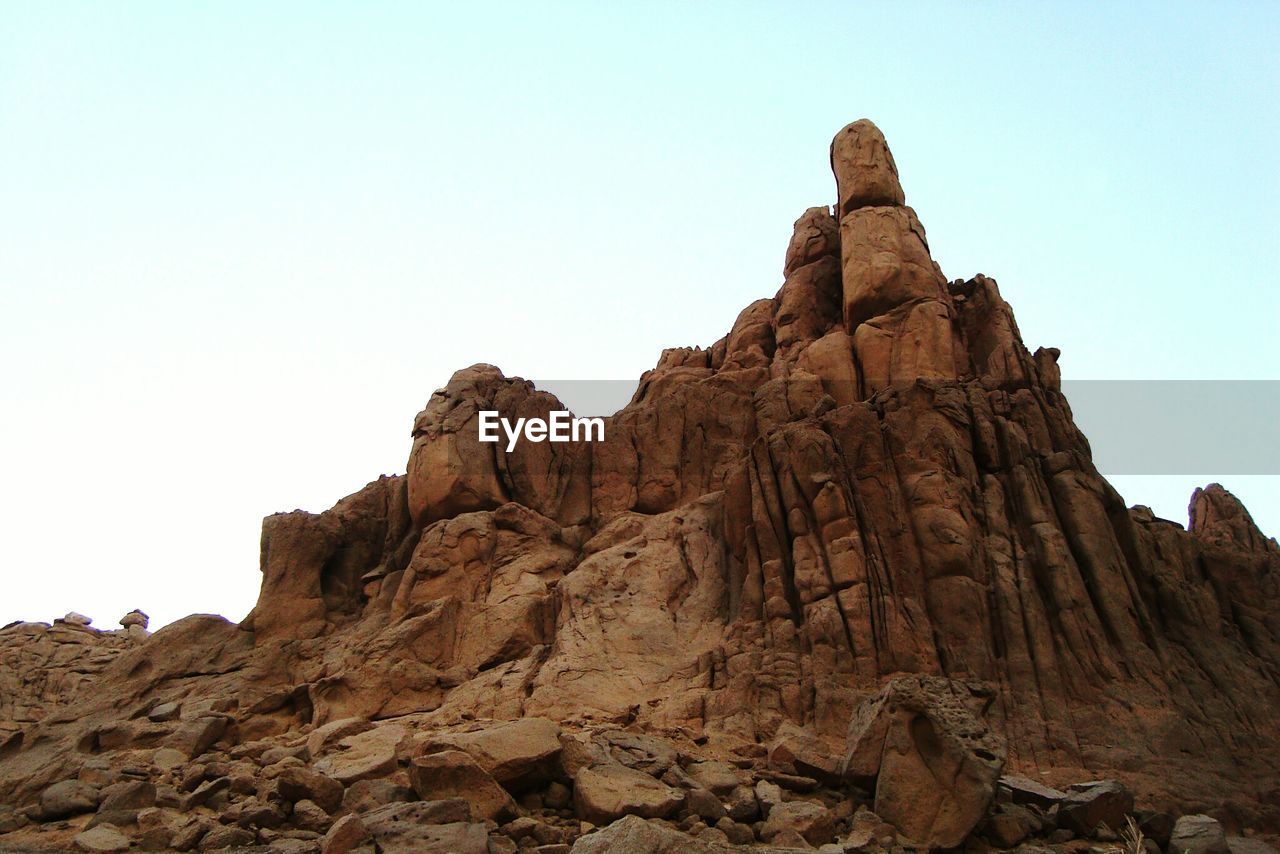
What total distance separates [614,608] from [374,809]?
10.8 meters

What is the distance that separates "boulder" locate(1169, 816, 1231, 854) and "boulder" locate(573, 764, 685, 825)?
305 inches

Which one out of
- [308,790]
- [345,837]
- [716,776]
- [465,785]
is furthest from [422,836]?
[716,776]

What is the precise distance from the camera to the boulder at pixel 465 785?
16.9m

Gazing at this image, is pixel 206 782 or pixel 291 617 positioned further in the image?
pixel 291 617

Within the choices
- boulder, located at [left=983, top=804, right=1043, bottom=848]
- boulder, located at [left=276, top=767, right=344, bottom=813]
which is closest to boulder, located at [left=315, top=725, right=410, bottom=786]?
boulder, located at [left=276, top=767, right=344, bottom=813]

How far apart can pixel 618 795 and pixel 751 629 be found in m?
8.35

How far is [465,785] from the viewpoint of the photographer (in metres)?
17.1

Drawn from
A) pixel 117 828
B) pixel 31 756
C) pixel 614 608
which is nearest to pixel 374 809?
pixel 117 828

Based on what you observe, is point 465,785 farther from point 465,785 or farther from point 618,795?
point 618,795

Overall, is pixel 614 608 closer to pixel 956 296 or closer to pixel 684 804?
pixel 684 804

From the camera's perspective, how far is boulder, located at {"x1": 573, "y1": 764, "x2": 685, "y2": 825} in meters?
16.7

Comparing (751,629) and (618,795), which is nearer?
(618,795)

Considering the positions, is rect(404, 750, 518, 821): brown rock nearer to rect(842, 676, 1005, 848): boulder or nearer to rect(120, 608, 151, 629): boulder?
rect(842, 676, 1005, 848): boulder

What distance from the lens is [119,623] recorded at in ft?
142
